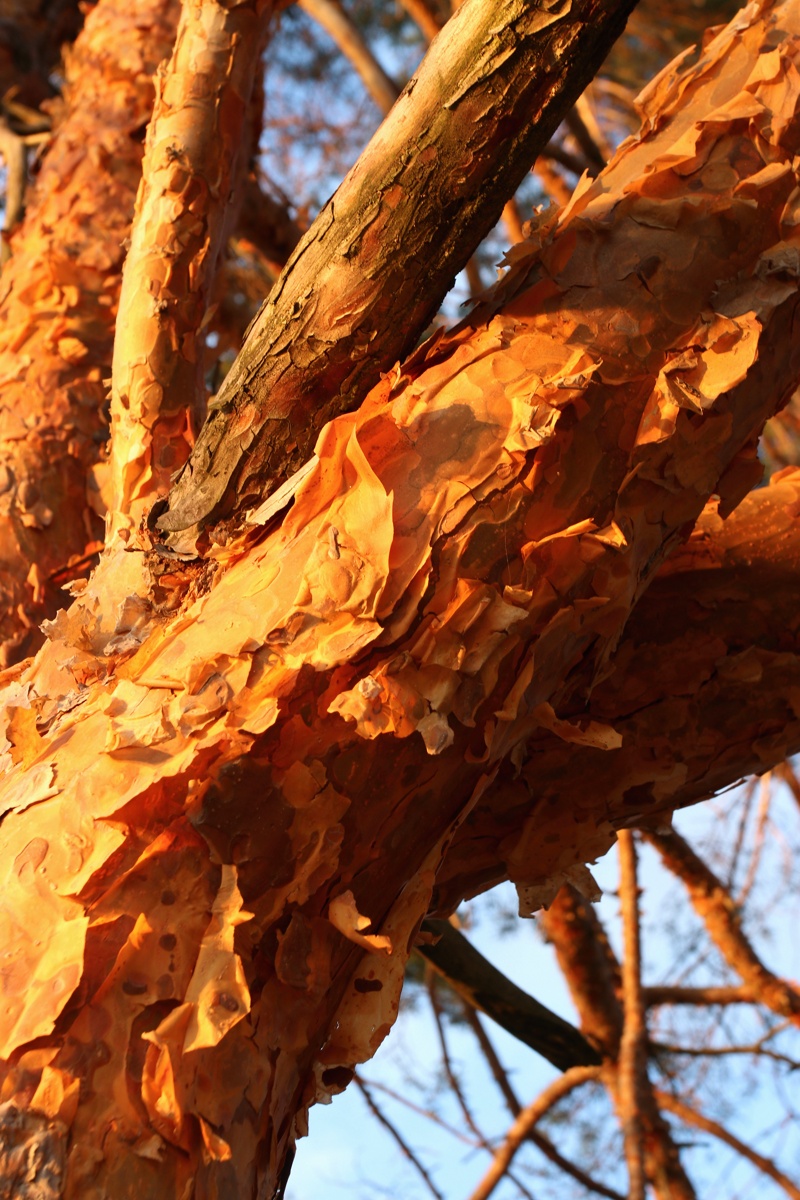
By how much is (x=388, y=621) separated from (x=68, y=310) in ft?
3.66

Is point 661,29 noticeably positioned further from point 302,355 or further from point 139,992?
point 139,992

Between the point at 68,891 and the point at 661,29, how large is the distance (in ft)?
11.9

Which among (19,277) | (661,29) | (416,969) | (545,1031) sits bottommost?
(545,1031)

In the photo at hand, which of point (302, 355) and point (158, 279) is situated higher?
point (158, 279)

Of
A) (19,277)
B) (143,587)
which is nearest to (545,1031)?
(143,587)

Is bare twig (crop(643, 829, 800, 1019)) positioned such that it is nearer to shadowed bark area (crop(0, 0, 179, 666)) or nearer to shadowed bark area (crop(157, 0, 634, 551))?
shadowed bark area (crop(0, 0, 179, 666))

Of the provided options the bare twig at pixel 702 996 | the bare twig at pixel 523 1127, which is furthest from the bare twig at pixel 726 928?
the bare twig at pixel 523 1127

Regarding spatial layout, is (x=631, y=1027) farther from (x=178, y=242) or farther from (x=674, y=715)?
(x=178, y=242)

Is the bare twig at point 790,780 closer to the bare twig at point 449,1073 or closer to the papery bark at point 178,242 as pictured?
the bare twig at point 449,1073

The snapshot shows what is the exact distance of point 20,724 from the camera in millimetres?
786

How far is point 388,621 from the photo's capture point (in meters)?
0.72

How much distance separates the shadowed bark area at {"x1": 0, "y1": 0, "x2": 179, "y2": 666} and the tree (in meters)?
0.43

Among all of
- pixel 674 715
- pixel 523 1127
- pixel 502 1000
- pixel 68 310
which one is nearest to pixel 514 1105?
pixel 523 1127

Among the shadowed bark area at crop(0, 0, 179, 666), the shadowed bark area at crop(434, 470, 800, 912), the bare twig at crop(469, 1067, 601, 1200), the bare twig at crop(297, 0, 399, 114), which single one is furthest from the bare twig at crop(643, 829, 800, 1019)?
the bare twig at crop(297, 0, 399, 114)
